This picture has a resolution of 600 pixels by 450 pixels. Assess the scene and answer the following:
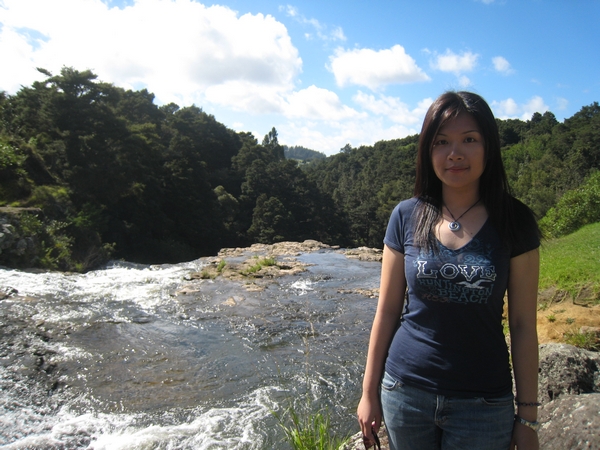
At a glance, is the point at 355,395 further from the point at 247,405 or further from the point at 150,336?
the point at 150,336

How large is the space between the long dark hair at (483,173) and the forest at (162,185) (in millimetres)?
11098

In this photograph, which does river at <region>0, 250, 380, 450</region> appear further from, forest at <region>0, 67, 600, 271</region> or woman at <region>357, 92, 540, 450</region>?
forest at <region>0, 67, 600, 271</region>

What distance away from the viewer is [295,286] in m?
10.4

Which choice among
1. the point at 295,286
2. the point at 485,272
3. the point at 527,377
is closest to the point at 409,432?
the point at 527,377

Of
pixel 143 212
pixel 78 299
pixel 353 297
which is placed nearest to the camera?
→ pixel 78 299

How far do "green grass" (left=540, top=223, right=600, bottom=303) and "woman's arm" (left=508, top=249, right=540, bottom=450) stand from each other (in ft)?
9.91

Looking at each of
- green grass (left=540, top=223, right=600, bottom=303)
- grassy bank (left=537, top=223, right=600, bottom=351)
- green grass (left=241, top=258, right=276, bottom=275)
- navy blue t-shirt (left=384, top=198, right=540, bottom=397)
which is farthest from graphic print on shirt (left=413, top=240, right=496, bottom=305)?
green grass (left=241, top=258, right=276, bottom=275)

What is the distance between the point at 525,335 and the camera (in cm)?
132

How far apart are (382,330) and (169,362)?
4.75 meters

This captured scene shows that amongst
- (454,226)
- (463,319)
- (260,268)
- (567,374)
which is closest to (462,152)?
(454,226)

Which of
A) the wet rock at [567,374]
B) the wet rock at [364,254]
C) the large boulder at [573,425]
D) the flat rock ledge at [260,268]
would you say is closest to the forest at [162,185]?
the flat rock ledge at [260,268]

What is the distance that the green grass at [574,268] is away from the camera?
5.03 m

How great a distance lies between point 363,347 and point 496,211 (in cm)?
515

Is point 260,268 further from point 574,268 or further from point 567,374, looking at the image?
point 567,374
